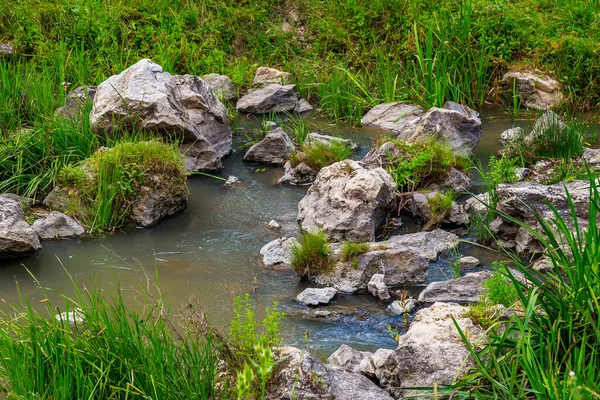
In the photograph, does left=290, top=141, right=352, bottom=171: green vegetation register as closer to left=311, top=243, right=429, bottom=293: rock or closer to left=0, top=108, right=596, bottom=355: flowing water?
left=0, top=108, right=596, bottom=355: flowing water

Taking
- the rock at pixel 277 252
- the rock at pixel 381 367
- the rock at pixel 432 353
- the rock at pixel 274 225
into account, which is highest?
the rock at pixel 432 353

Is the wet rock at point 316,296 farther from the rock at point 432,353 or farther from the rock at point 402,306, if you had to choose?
the rock at point 432,353

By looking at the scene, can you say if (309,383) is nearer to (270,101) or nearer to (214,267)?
(214,267)

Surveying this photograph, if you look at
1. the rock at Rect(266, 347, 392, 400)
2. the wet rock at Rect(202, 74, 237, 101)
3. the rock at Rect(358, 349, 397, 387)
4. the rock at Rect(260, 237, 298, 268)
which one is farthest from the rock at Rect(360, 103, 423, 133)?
the rock at Rect(266, 347, 392, 400)

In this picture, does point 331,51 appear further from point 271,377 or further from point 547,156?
point 271,377

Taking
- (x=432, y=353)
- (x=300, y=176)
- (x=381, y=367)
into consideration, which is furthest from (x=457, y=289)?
(x=300, y=176)

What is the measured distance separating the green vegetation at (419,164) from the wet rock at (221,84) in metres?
4.06

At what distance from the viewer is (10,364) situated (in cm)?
376

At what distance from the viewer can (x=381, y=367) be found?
4.47m

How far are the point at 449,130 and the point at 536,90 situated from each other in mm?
3374

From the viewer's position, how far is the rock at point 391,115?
1092 centimetres

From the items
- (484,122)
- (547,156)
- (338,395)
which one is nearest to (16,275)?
(338,395)

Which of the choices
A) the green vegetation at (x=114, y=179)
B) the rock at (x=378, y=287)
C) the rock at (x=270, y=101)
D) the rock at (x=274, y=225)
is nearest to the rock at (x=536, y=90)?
the rock at (x=270, y=101)

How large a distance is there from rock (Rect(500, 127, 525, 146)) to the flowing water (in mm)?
2704
